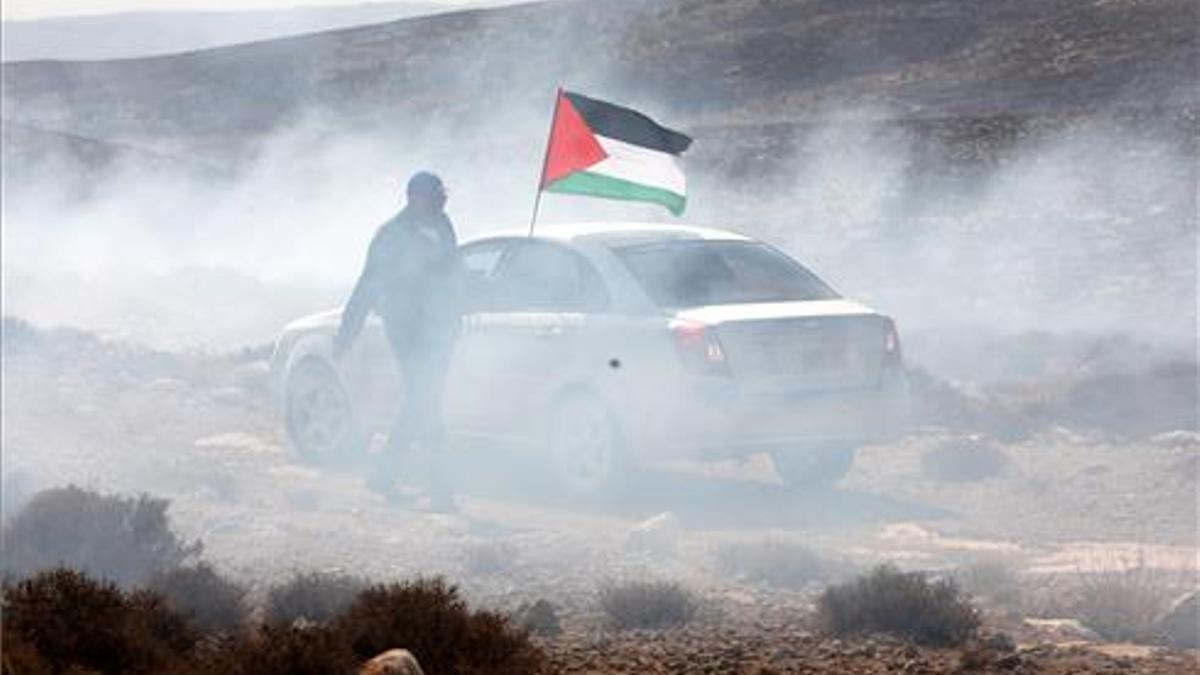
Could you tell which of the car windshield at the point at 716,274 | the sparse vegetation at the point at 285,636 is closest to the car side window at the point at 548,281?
the car windshield at the point at 716,274

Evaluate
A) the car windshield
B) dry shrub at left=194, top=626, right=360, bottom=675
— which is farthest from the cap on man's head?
dry shrub at left=194, top=626, right=360, bottom=675

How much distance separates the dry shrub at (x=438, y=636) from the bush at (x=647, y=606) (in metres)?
1.82

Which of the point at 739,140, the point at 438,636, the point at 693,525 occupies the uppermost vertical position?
the point at 739,140

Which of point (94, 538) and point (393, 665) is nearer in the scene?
point (393, 665)

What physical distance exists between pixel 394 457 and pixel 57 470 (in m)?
2.65

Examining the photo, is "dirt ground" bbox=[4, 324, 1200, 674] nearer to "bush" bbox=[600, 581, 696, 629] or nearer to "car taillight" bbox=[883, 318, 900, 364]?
"bush" bbox=[600, 581, 696, 629]

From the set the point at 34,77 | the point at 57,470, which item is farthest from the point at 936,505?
the point at 34,77

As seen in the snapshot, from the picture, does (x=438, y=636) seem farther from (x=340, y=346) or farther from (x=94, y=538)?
(x=340, y=346)

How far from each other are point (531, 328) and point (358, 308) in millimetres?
1024

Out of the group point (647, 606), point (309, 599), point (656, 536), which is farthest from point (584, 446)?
point (309, 599)

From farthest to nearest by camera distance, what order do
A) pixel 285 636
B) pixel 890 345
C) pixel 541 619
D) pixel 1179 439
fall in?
pixel 1179 439 < pixel 890 345 < pixel 541 619 < pixel 285 636

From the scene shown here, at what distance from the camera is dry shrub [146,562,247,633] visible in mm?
8109

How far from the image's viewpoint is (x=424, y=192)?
39.3 ft

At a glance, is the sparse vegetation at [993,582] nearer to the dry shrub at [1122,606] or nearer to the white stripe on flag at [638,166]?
the dry shrub at [1122,606]
